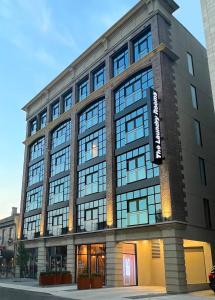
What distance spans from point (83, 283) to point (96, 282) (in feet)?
4.33

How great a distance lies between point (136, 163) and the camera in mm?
29641

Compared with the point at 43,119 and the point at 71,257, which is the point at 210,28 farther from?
the point at 43,119

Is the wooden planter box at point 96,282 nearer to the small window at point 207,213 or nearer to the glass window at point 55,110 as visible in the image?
the small window at point 207,213

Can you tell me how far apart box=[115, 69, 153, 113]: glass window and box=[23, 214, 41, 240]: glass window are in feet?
63.7

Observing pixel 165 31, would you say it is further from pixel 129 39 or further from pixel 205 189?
pixel 205 189

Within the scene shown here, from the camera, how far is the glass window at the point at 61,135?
41375mm

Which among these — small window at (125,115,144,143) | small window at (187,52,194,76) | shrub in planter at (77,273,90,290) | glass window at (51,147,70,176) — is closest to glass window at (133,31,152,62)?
small window at (187,52,194,76)

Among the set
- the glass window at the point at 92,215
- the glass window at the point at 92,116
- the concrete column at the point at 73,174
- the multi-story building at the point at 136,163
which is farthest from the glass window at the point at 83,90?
the glass window at the point at 92,215

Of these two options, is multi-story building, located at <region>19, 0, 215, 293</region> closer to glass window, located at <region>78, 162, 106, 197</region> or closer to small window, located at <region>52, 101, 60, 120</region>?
glass window, located at <region>78, 162, 106, 197</region>

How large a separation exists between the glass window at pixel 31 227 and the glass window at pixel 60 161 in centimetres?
670

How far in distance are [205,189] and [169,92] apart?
29.9 feet

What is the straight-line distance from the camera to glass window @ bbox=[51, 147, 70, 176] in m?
40.1

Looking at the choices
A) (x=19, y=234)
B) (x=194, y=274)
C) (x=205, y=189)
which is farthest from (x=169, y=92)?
(x=19, y=234)

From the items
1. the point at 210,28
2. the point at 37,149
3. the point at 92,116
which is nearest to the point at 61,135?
the point at 92,116
